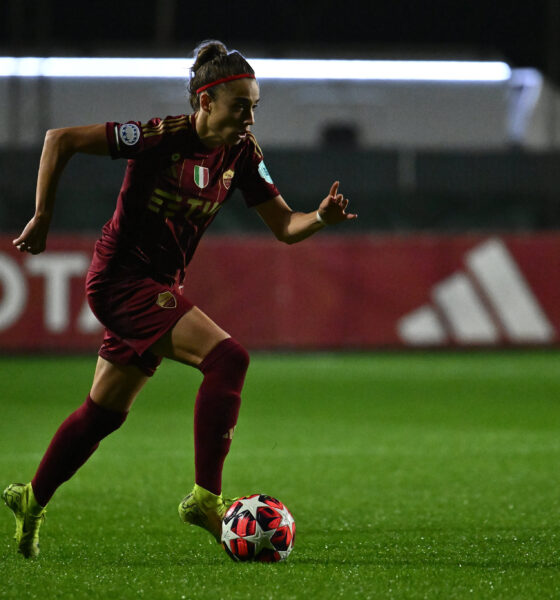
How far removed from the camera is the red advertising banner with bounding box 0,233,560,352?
15.1 meters

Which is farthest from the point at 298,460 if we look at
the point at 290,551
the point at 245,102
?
the point at 245,102

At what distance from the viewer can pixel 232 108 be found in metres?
4.19

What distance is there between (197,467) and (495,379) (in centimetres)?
868

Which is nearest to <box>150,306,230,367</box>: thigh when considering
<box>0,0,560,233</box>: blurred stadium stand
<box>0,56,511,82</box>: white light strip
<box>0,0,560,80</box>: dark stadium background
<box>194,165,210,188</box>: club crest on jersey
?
<box>194,165,210,188</box>: club crest on jersey

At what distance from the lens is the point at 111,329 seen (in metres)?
4.25

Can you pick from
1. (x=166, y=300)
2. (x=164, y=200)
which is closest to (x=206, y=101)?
(x=164, y=200)

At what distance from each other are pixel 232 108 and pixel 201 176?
0.29 m

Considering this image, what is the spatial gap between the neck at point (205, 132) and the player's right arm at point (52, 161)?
40cm

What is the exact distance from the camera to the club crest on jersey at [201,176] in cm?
426

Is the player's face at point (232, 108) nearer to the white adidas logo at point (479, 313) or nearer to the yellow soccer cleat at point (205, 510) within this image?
the yellow soccer cleat at point (205, 510)

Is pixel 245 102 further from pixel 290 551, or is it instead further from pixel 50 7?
pixel 50 7

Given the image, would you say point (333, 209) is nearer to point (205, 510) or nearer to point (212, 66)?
point (212, 66)

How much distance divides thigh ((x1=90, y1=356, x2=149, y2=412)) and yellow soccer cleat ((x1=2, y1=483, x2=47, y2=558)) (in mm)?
464

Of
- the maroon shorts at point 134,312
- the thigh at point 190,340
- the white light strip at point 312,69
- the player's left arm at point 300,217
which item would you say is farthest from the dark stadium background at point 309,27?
the thigh at point 190,340
